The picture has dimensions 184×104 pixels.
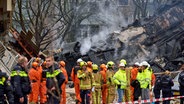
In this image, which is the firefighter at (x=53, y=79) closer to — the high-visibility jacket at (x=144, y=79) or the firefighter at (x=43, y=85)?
the firefighter at (x=43, y=85)

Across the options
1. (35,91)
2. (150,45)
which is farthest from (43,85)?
(150,45)

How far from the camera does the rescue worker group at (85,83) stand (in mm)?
10445

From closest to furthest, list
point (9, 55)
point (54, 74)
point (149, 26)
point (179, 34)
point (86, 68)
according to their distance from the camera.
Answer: point (54, 74)
point (86, 68)
point (9, 55)
point (179, 34)
point (149, 26)

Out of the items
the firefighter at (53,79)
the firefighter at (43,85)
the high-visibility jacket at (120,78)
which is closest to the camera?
the firefighter at (53,79)

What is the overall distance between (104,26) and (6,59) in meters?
15.7

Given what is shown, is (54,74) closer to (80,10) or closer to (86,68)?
(86,68)

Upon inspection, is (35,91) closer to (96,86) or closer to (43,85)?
(43,85)

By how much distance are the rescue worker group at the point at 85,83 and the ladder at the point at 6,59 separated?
2928 mm

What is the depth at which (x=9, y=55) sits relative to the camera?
17.3 metres

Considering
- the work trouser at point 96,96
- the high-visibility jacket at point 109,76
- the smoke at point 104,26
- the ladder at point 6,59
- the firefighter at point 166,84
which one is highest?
the smoke at point 104,26

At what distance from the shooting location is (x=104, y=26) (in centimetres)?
3192

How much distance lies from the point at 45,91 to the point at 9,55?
596 centimetres

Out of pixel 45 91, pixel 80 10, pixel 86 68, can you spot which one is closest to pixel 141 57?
pixel 86 68

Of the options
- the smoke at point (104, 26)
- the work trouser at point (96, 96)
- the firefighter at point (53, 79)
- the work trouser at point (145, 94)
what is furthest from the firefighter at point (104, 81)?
the smoke at point (104, 26)
